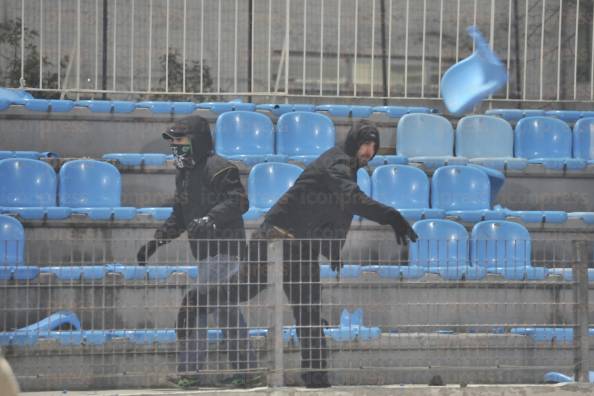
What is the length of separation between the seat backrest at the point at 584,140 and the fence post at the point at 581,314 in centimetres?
473

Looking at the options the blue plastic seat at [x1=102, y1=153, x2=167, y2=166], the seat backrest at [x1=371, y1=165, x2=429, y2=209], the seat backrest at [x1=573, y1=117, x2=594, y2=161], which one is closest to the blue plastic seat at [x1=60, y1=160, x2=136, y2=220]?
the blue plastic seat at [x1=102, y1=153, x2=167, y2=166]

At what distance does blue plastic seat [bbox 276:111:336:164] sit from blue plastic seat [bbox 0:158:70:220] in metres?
2.57

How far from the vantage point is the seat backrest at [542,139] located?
1301 centimetres

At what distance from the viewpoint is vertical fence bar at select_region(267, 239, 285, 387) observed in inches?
323

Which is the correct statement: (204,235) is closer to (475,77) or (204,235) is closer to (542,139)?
(475,77)

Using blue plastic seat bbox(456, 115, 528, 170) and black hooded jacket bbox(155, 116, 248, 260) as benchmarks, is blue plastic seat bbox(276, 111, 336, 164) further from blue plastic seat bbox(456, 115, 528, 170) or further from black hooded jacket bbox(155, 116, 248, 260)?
black hooded jacket bbox(155, 116, 248, 260)

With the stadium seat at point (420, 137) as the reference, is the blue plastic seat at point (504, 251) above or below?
below

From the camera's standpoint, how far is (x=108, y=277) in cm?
855

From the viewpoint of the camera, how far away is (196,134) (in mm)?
9234

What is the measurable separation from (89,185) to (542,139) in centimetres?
518

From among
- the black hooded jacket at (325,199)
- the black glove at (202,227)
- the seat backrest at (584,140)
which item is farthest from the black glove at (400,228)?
the seat backrest at (584,140)

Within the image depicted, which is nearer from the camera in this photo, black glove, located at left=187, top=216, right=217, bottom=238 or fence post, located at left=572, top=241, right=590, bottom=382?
fence post, located at left=572, top=241, right=590, bottom=382

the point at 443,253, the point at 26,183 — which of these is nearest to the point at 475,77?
the point at 443,253

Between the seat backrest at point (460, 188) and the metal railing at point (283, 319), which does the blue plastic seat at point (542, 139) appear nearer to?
the seat backrest at point (460, 188)
